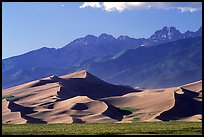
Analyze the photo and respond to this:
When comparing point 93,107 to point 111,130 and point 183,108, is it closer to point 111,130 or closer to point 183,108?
point 183,108

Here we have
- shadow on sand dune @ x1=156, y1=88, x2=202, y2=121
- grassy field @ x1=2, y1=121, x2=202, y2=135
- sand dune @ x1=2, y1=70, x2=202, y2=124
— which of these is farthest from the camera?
shadow on sand dune @ x1=156, y1=88, x2=202, y2=121

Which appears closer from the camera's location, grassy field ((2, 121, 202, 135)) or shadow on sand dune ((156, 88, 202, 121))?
grassy field ((2, 121, 202, 135))

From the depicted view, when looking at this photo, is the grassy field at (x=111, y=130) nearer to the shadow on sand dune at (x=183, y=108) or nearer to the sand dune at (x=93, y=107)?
the sand dune at (x=93, y=107)

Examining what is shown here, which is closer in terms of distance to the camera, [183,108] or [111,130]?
[111,130]

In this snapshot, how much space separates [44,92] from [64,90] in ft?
19.9

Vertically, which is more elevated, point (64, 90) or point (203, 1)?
point (203, 1)

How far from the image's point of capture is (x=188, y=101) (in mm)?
103812

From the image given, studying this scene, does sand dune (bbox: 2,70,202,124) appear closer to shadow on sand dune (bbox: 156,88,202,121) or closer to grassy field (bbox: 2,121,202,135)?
shadow on sand dune (bbox: 156,88,202,121)

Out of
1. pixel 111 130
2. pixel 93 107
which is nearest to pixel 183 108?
pixel 93 107

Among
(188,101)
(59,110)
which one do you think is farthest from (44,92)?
(188,101)

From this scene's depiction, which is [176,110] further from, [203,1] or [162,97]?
[203,1]

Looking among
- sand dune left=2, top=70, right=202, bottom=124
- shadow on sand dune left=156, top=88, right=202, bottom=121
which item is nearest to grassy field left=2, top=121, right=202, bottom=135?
sand dune left=2, top=70, right=202, bottom=124

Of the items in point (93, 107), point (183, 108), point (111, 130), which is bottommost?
point (183, 108)

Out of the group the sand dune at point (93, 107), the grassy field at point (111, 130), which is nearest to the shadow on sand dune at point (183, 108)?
the sand dune at point (93, 107)
